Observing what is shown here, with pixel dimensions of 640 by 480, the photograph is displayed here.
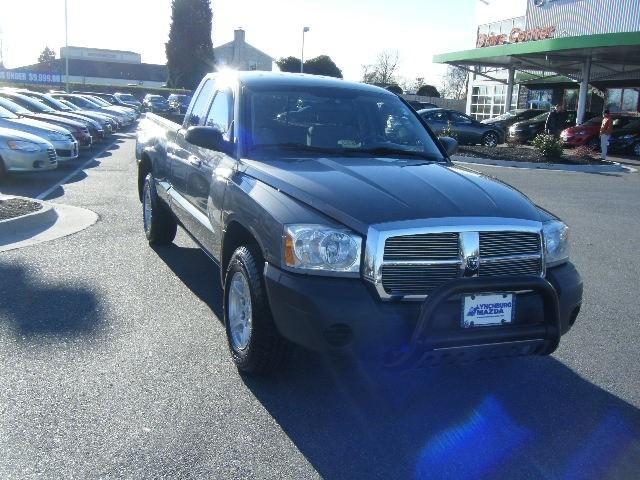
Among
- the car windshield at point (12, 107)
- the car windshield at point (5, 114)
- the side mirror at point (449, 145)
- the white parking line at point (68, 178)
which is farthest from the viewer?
the car windshield at point (12, 107)

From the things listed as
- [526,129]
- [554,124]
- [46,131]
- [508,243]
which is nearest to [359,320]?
[508,243]

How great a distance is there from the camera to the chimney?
7888 centimetres

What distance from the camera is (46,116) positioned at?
57.9 ft

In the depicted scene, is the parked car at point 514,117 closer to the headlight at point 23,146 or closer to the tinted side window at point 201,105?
the headlight at point 23,146

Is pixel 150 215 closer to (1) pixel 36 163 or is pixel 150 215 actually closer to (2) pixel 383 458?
(2) pixel 383 458

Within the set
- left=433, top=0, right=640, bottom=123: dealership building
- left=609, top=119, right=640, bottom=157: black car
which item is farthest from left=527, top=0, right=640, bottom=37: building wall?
left=609, top=119, right=640, bottom=157: black car

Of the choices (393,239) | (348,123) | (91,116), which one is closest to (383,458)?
(393,239)

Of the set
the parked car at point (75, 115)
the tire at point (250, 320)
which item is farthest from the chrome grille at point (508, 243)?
the parked car at point (75, 115)

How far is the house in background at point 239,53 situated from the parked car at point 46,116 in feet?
200

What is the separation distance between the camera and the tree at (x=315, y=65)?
145ft

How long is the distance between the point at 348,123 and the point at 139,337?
229cm

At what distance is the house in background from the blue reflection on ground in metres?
77.1

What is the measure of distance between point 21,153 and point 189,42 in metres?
67.8

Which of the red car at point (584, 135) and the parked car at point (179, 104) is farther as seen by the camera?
the red car at point (584, 135)
